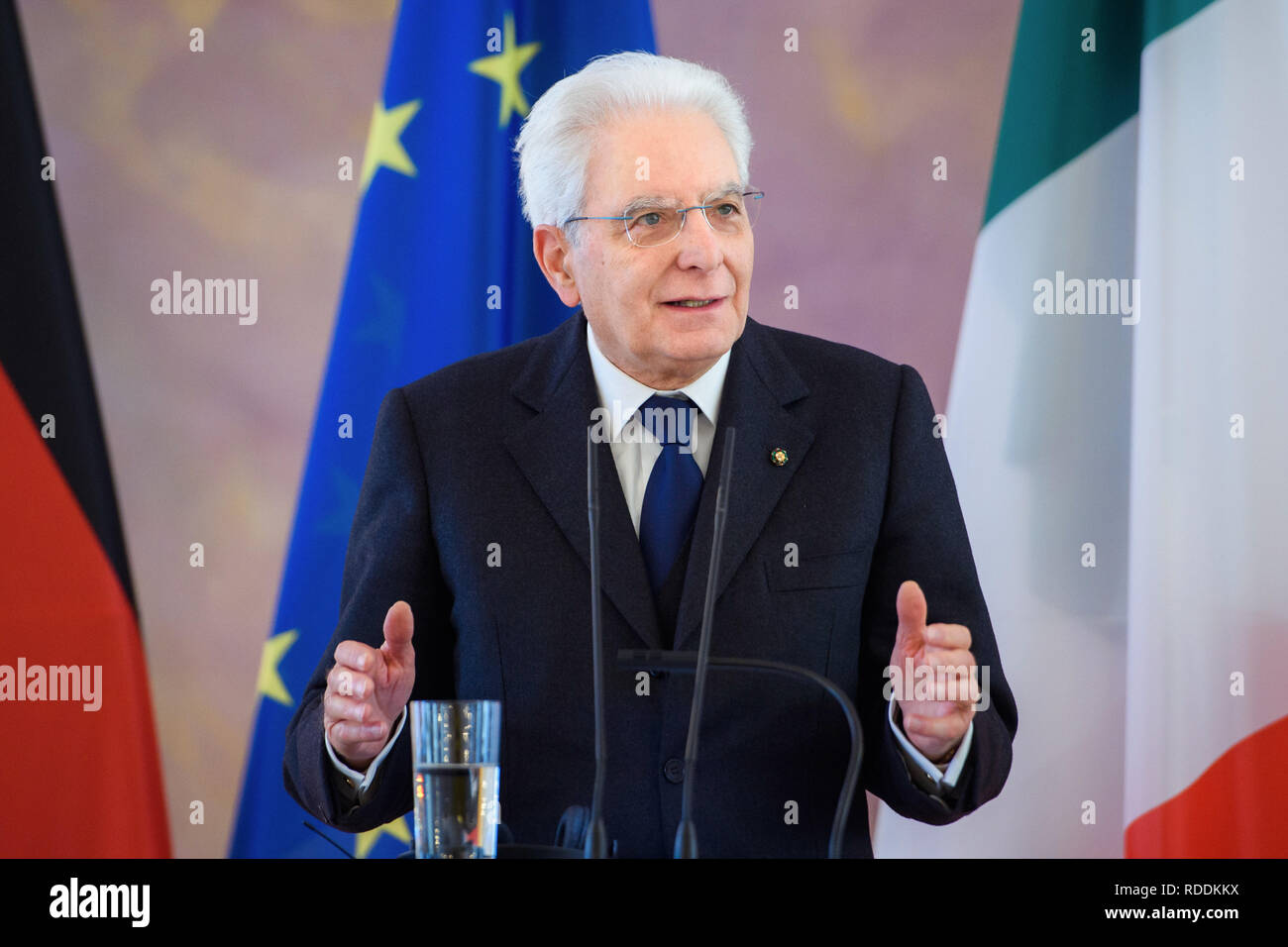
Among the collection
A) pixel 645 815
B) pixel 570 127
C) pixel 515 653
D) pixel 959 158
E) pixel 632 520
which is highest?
pixel 959 158

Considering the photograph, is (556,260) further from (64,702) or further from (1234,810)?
(1234,810)

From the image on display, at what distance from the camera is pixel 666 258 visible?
6.59 ft

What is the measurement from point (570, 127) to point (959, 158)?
109cm

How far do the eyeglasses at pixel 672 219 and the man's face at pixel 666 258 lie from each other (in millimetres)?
12

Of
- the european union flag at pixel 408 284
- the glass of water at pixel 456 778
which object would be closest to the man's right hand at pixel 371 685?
the glass of water at pixel 456 778

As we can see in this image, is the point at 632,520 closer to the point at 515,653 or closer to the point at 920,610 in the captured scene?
the point at 515,653

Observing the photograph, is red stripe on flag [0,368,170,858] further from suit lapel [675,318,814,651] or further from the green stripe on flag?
the green stripe on flag

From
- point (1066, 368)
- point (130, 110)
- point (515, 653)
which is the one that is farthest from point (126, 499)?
point (1066, 368)

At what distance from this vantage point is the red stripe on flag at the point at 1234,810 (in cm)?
250

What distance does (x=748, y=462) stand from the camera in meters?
2.03

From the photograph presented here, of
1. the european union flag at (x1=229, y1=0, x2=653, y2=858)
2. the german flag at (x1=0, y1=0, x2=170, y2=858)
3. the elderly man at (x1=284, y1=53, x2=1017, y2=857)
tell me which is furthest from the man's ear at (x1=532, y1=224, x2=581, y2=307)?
the german flag at (x1=0, y1=0, x2=170, y2=858)

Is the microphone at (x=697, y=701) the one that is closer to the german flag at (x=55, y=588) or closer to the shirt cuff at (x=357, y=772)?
the shirt cuff at (x=357, y=772)

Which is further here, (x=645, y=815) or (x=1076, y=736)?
(x=1076, y=736)

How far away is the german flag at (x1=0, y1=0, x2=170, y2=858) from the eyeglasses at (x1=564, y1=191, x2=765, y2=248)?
1.38 meters
